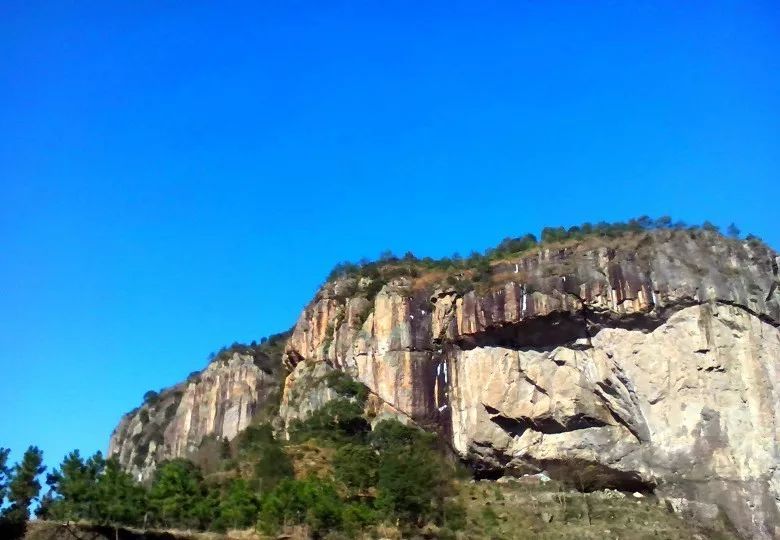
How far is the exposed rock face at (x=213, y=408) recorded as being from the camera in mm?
90125

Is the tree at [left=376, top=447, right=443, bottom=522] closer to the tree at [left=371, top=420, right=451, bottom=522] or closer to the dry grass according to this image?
the tree at [left=371, top=420, right=451, bottom=522]

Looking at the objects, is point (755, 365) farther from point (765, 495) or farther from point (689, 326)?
point (765, 495)

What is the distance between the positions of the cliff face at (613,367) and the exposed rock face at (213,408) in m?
25.1

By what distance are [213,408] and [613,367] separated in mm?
50979

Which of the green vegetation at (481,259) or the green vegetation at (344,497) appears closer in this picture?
the green vegetation at (344,497)

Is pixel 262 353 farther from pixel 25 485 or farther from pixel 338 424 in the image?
pixel 25 485

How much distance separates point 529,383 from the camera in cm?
6097

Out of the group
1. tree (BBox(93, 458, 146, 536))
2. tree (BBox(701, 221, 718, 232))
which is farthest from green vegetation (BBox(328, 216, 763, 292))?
tree (BBox(93, 458, 146, 536))

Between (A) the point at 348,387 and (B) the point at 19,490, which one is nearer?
(B) the point at 19,490

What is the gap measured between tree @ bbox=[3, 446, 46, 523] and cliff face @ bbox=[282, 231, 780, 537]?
97.0 ft

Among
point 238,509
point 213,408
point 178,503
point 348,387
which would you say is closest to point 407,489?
point 238,509

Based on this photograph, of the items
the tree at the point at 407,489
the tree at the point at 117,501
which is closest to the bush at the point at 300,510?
the tree at the point at 407,489

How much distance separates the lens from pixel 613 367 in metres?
58.8

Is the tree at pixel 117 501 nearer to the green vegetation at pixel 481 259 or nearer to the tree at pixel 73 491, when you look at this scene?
the tree at pixel 73 491
